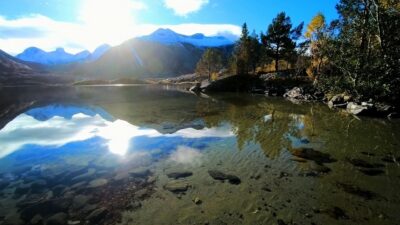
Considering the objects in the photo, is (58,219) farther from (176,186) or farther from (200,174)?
(200,174)

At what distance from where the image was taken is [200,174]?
49.9ft

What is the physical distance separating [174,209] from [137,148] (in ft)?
32.2

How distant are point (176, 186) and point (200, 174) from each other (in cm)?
192

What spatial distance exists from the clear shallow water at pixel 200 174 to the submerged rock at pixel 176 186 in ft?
0.32

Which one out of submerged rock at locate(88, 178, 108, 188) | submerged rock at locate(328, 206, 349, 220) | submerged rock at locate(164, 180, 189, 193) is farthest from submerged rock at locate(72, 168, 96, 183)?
submerged rock at locate(328, 206, 349, 220)

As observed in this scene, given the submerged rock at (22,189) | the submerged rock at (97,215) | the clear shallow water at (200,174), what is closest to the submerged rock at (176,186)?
the clear shallow water at (200,174)

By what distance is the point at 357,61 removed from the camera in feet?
124

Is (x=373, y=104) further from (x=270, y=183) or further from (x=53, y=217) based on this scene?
(x=53, y=217)

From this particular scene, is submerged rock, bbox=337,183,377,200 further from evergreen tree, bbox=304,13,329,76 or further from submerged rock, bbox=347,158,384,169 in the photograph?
evergreen tree, bbox=304,13,329,76

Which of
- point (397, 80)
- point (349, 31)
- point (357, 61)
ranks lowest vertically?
point (397, 80)

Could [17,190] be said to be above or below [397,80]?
below

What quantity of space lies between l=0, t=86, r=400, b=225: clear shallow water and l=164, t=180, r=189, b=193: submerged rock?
3.9 inches

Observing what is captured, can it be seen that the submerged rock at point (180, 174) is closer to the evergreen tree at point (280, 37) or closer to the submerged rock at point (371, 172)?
the submerged rock at point (371, 172)

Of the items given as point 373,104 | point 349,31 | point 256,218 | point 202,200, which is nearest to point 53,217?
point 202,200
